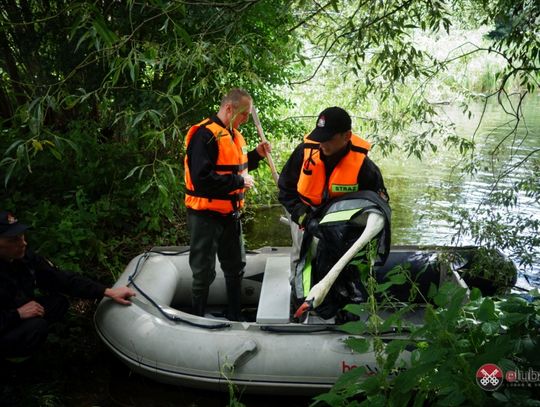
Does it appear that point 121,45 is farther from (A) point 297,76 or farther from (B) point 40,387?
(A) point 297,76

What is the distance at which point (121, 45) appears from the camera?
245 centimetres

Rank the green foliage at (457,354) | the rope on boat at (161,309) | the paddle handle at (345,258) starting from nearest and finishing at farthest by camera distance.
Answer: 1. the green foliage at (457,354)
2. the paddle handle at (345,258)
3. the rope on boat at (161,309)

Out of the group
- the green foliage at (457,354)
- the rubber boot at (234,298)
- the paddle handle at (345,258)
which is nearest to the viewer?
the green foliage at (457,354)

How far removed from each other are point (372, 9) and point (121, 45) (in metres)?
1.27

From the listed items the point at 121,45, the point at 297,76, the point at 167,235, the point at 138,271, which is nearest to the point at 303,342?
the point at 138,271

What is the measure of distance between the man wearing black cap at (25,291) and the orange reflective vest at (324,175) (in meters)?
1.28

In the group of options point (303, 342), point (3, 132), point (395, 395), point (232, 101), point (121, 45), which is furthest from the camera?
point (3, 132)

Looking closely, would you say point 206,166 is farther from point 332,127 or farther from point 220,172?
point 332,127

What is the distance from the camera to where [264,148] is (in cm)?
359

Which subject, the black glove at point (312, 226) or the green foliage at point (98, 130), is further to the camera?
the green foliage at point (98, 130)

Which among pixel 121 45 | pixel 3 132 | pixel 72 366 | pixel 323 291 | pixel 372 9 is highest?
pixel 372 9

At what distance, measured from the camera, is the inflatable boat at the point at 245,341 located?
293 centimetres

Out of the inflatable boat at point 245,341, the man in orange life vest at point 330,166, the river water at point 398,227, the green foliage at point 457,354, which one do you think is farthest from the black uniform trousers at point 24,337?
the green foliage at point 457,354

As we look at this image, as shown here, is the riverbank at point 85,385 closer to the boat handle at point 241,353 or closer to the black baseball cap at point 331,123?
the boat handle at point 241,353
